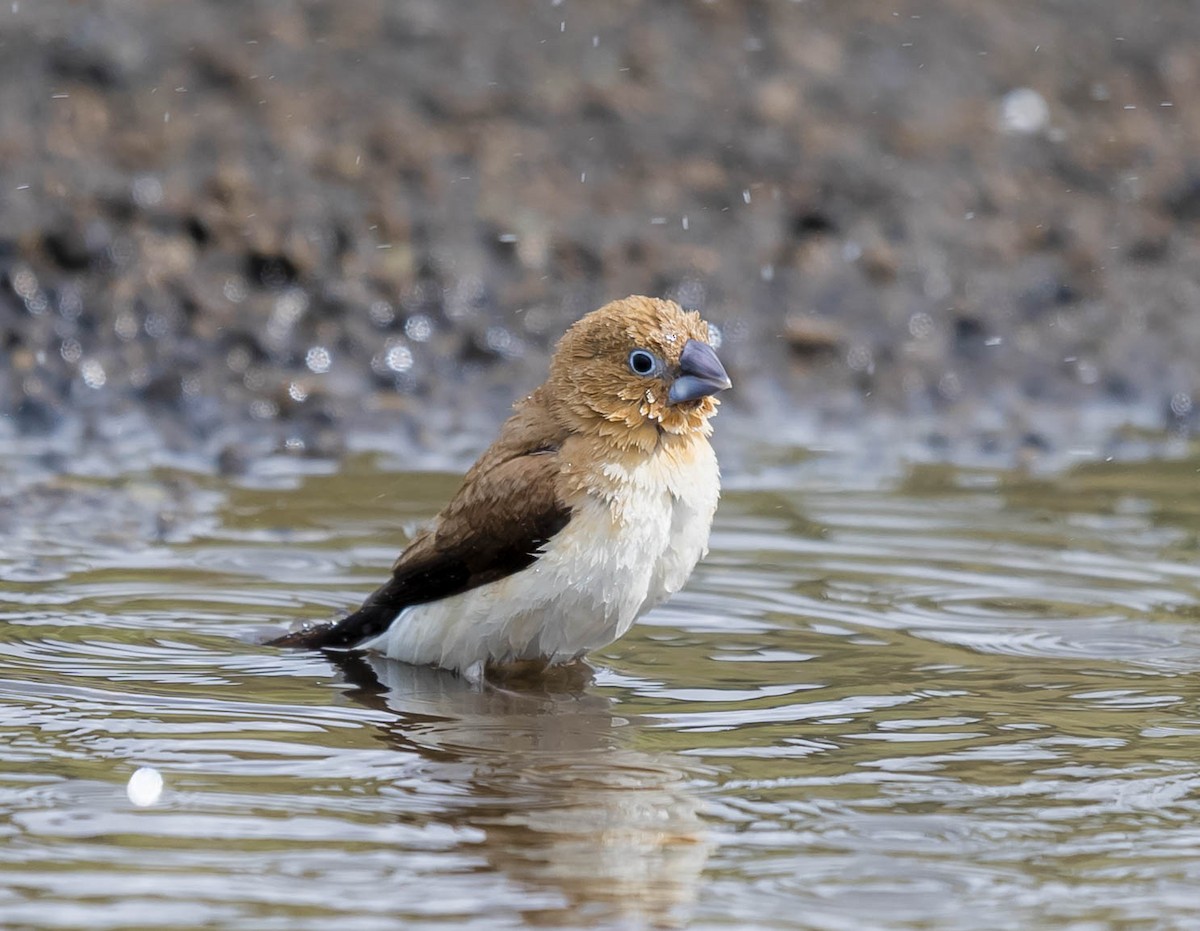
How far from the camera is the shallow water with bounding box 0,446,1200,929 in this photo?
13.5ft

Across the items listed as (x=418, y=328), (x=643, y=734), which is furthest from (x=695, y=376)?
(x=418, y=328)

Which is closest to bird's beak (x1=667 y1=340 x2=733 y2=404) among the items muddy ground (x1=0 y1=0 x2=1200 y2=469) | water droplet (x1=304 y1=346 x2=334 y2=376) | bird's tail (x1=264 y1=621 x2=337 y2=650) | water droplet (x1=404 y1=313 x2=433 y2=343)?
bird's tail (x1=264 y1=621 x2=337 y2=650)

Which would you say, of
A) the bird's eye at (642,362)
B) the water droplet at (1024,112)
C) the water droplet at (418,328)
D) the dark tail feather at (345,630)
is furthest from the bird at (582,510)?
the water droplet at (1024,112)

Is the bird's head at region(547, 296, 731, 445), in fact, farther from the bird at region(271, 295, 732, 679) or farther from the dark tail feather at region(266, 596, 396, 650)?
the dark tail feather at region(266, 596, 396, 650)

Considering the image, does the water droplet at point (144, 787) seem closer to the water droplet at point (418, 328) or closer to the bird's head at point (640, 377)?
the bird's head at point (640, 377)

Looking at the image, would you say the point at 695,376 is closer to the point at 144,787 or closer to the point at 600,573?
the point at 600,573

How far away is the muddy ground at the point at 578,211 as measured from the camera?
925 centimetres

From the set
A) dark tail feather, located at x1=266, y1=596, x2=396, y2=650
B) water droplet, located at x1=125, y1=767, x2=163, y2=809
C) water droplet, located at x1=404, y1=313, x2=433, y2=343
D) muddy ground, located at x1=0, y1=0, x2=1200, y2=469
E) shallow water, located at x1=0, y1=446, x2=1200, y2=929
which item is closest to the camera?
shallow water, located at x1=0, y1=446, x2=1200, y2=929

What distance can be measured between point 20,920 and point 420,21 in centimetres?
745

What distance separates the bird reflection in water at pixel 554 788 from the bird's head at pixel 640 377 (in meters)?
0.79

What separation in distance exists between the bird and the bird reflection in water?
0.63 feet

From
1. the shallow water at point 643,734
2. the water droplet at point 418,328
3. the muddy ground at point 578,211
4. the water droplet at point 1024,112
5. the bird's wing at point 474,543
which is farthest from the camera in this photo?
the water droplet at point 1024,112

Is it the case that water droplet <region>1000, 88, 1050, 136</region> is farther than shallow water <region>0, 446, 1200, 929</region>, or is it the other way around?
water droplet <region>1000, 88, 1050, 136</region>

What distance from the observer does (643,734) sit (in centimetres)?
529
